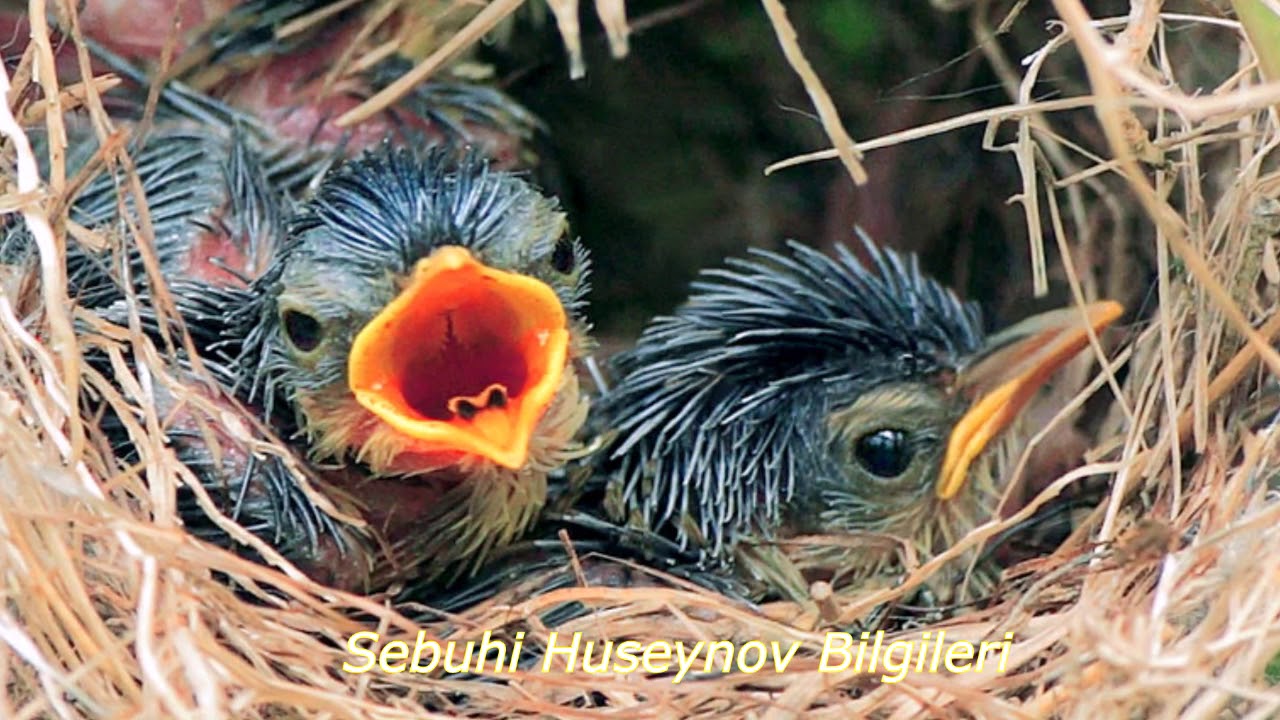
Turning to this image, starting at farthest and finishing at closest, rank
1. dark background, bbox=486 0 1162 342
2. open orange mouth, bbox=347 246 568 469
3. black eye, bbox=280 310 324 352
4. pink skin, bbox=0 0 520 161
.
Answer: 1. dark background, bbox=486 0 1162 342
2. pink skin, bbox=0 0 520 161
3. black eye, bbox=280 310 324 352
4. open orange mouth, bbox=347 246 568 469

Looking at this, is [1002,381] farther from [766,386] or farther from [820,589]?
[820,589]

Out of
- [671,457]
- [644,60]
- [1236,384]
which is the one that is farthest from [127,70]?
[1236,384]

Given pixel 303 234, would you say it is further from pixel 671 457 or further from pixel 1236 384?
pixel 1236 384

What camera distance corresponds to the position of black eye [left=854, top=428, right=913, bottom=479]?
1.54 meters

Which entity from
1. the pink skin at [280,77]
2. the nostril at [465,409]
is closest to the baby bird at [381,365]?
the nostril at [465,409]

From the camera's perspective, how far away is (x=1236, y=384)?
136 centimetres

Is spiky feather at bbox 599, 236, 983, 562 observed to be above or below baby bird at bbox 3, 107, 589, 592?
above

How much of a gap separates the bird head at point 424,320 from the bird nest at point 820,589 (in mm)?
129

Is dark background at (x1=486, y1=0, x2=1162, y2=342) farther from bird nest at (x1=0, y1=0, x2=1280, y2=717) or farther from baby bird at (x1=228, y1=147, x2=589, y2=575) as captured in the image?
baby bird at (x1=228, y1=147, x2=589, y2=575)

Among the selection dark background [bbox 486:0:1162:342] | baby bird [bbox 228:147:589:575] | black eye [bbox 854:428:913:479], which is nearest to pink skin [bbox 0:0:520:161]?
dark background [bbox 486:0:1162:342]

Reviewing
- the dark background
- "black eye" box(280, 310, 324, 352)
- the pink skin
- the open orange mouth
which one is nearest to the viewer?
the open orange mouth

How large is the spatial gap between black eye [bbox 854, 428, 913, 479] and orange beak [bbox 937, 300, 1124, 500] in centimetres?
4

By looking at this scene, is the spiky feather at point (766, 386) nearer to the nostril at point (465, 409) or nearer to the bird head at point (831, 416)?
the bird head at point (831, 416)

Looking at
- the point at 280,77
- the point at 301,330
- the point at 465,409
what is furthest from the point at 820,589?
the point at 280,77
